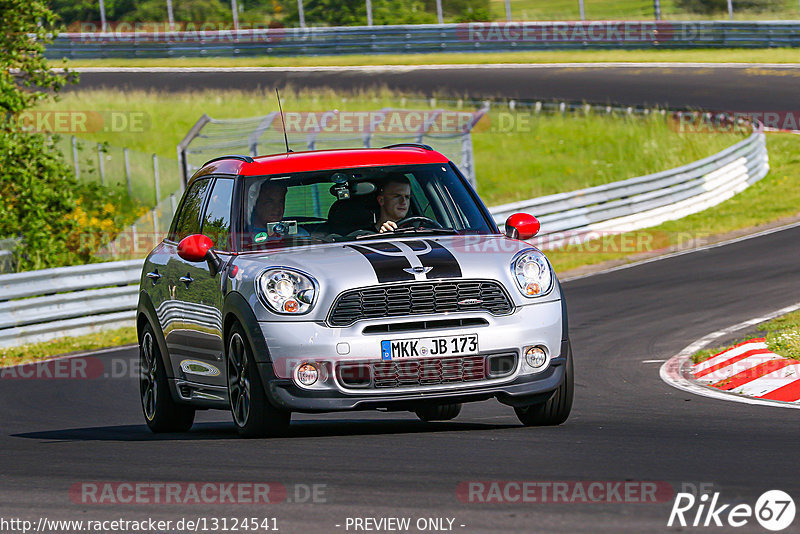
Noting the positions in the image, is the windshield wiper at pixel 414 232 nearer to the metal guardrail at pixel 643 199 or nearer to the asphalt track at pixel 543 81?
the metal guardrail at pixel 643 199

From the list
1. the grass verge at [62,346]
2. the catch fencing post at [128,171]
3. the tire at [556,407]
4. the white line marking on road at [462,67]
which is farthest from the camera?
the white line marking on road at [462,67]

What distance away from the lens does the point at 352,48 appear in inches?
1790

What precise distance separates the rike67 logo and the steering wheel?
3.46m

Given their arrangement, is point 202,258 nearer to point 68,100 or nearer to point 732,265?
point 732,265

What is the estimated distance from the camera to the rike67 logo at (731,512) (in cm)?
495

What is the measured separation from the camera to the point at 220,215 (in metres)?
8.73

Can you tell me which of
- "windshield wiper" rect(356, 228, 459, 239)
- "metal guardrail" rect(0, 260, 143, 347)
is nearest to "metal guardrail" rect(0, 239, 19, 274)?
"metal guardrail" rect(0, 260, 143, 347)

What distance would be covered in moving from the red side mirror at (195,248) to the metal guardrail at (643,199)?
1323 cm

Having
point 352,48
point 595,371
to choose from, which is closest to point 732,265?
point 595,371

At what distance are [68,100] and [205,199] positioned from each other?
30175 mm

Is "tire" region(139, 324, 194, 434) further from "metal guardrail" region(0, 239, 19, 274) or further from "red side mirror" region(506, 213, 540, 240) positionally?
"metal guardrail" region(0, 239, 19, 274)

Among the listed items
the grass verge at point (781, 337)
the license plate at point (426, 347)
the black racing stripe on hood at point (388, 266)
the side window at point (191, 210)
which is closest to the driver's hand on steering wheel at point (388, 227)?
the black racing stripe on hood at point (388, 266)

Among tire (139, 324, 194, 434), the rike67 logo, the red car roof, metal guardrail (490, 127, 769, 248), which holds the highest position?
the red car roof

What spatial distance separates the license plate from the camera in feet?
24.2
